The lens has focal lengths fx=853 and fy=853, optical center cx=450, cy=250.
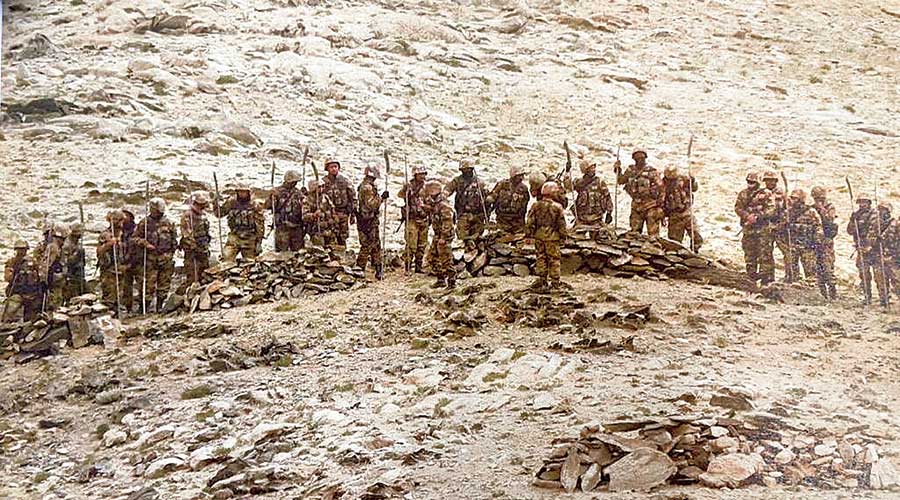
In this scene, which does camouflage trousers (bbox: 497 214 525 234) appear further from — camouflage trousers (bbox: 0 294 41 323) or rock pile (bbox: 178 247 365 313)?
camouflage trousers (bbox: 0 294 41 323)

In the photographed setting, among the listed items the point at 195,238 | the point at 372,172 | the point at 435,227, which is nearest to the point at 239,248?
the point at 195,238

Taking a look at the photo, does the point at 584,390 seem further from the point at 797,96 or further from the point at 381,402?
the point at 797,96

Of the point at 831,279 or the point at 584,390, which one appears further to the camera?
the point at 831,279

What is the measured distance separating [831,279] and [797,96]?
1.07m

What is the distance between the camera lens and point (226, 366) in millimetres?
4176

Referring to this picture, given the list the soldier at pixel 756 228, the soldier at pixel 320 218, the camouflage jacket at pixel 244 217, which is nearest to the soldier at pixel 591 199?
the soldier at pixel 756 228

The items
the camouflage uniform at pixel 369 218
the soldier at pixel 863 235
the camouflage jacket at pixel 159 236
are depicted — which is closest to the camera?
the soldier at pixel 863 235

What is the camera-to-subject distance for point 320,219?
4855 mm

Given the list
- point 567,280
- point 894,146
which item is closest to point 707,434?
point 567,280

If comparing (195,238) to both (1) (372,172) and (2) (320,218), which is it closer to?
(2) (320,218)

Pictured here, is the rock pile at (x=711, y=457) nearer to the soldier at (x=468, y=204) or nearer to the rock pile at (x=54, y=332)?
the soldier at (x=468, y=204)

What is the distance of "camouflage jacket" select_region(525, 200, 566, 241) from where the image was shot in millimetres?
4312

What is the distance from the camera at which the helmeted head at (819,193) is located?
4.30 m

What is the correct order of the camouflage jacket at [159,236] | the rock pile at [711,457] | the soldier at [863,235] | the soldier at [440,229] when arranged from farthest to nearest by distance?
1. the camouflage jacket at [159,236]
2. the soldier at [440,229]
3. the soldier at [863,235]
4. the rock pile at [711,457]
